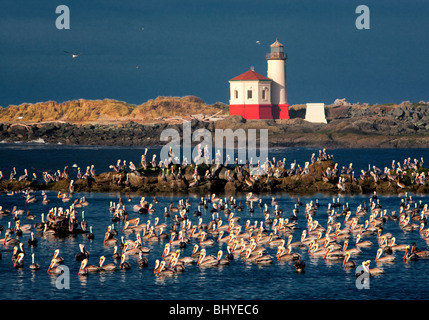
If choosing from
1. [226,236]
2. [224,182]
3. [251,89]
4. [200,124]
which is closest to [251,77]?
[251,89]

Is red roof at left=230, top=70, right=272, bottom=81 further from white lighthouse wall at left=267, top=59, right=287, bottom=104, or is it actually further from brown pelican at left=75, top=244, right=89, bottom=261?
brown pelican at left=75, top=244, right=89, bottom=261

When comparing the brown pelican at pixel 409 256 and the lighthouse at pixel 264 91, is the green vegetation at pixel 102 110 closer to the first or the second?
the lighthouse at pixel 264 91

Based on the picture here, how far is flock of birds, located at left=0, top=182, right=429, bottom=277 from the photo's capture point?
30.9 metres

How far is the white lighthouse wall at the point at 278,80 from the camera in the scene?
126 m

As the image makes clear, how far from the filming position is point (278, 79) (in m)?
127

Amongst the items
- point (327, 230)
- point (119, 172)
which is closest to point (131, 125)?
point (119, 172)

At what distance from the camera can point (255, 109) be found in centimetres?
12306

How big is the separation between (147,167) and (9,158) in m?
49.2

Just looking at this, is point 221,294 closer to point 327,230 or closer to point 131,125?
point 327,230

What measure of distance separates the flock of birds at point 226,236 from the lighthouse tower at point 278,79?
264 feet

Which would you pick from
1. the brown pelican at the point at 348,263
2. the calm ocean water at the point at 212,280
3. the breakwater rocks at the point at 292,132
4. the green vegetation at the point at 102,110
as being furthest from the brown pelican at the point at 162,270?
the green vegetation at the point at 102,110

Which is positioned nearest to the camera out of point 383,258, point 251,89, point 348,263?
point 348,263

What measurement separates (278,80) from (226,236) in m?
91.4

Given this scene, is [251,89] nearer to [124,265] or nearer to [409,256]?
[409,256]
